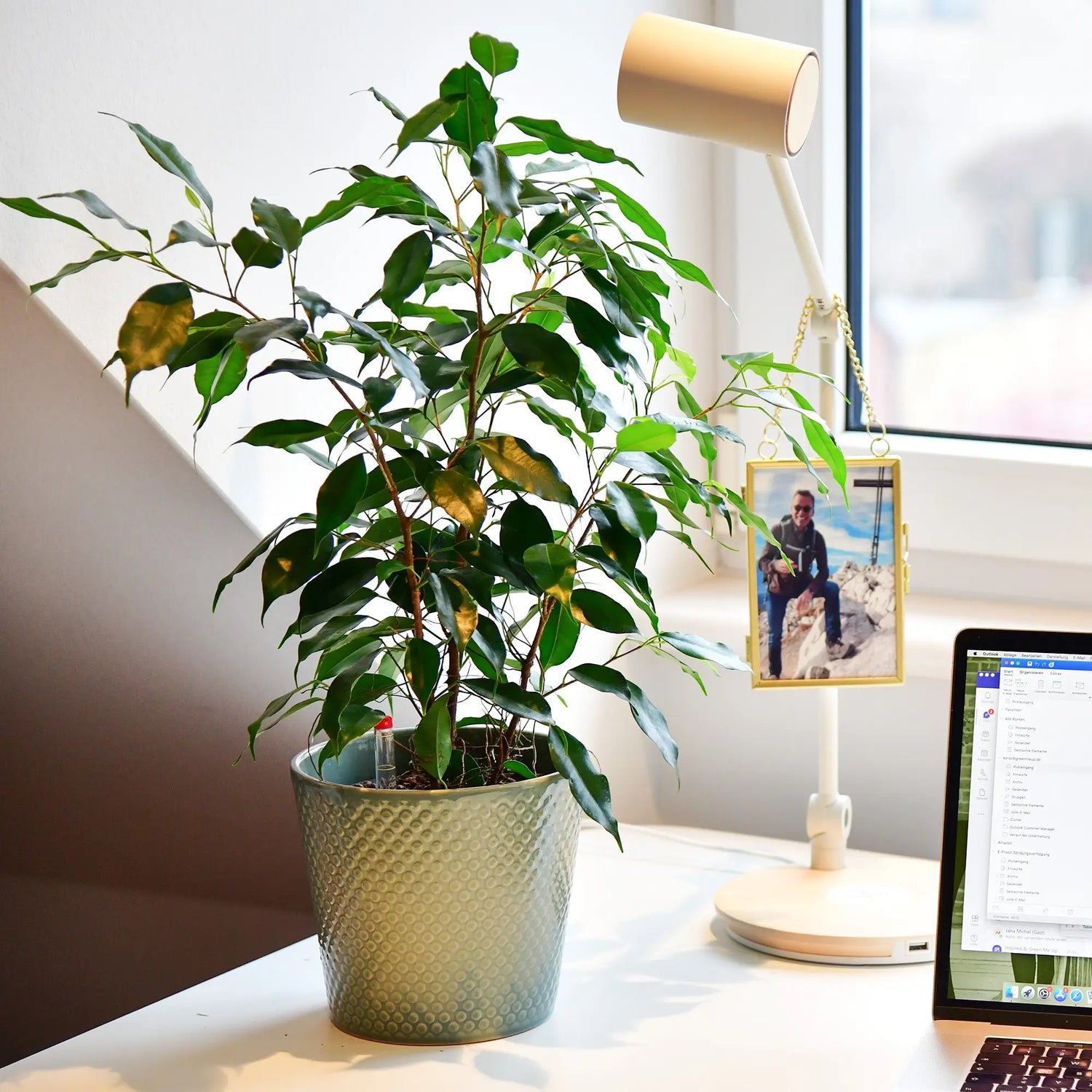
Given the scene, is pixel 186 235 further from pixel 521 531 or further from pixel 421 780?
pixel 421 780

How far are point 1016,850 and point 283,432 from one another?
51cm

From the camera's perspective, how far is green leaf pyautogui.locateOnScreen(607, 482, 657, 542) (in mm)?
820

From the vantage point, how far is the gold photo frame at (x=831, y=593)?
1070 millimetres

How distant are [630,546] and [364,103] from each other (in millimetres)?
466

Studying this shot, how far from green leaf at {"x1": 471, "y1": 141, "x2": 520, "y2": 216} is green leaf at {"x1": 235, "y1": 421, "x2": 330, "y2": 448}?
0.56ft

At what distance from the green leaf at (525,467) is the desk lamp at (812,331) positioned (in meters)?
0.24

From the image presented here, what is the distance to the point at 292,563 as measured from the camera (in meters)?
0.81

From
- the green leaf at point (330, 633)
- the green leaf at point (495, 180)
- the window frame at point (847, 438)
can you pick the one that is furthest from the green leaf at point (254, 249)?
the window frame at point (847, 438)

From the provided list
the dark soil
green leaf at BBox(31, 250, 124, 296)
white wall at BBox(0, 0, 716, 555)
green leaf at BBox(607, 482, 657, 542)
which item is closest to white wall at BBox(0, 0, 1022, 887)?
white wall at BBox(0, 0, 716, 555)

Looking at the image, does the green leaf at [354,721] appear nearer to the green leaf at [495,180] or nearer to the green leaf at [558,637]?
the green leaf at [558,637]

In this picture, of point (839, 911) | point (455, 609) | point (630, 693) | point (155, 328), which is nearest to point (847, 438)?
point (839, 911)

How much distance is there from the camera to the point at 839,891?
1071mm

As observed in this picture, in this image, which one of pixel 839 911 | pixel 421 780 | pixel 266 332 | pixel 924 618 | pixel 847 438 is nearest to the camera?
pixel 266 332

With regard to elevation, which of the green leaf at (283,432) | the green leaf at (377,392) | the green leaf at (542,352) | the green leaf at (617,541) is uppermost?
the green leaf at (542,352)
